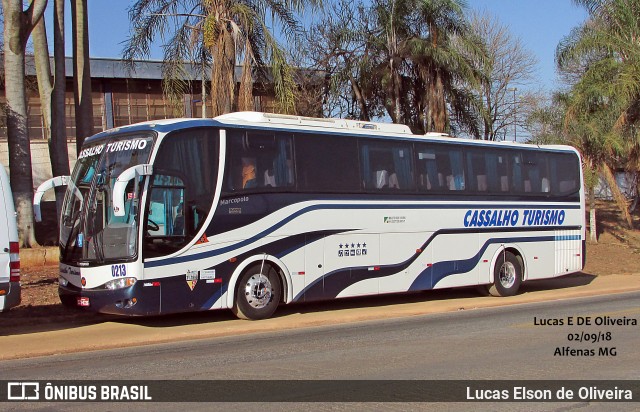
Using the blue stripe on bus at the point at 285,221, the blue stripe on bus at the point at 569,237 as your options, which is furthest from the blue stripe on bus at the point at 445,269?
the blue stripe on bus at the point at 569,237

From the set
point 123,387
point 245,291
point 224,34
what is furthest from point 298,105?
point 123,387

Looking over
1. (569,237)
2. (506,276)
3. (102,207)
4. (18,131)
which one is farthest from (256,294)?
(569,237)

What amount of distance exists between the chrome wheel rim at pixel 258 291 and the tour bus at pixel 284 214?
25mm

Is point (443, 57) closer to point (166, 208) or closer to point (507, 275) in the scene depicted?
point (507, 275)

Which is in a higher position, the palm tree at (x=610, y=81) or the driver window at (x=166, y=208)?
the palm tree at (x=610, y=81)

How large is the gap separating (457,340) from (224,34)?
1083cm

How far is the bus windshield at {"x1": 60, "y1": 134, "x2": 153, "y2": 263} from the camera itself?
12.5 meters

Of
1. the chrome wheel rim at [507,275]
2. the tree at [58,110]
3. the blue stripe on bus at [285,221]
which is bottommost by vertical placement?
the chrome wheel rim at [507,275]

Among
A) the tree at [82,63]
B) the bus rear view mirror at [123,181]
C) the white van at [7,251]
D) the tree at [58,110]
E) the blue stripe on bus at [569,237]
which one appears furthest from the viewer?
the tree at [82,63]

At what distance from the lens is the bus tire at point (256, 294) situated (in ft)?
45.8

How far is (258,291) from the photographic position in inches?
555

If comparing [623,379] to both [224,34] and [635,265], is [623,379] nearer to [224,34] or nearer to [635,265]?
→ [224,34]

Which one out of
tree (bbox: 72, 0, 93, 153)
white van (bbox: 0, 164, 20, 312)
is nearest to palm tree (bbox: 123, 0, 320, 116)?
tree (bbox: 72, 0, 93, 153)

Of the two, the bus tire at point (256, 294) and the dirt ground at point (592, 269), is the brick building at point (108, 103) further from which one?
the bus tire at point (256, 294)
